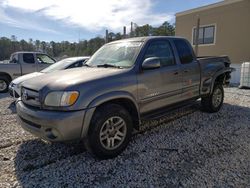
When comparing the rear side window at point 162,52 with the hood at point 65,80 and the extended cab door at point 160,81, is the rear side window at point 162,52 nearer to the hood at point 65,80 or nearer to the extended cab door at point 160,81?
the extended cab door at point 160,81

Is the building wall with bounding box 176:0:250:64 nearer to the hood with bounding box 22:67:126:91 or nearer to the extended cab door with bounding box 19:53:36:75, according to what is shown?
the extended cab door with bounding box 19:53:36:75

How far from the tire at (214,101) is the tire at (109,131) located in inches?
113

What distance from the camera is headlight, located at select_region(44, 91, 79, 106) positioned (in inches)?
113

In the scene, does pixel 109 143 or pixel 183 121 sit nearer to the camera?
pixel 109 143

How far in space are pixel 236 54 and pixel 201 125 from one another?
12.4 meters

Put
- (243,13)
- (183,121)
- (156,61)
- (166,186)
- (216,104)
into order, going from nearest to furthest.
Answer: (166,186), (156,61), (183,121), (216,104), (243,13)

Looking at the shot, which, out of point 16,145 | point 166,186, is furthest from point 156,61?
point 16,145

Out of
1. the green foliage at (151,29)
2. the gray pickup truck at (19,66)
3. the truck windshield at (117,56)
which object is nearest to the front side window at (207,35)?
the gray pickup truck at (19,66)

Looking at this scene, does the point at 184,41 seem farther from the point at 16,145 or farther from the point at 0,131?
the point at 0,131

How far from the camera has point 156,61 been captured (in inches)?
141

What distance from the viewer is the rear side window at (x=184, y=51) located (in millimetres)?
4570

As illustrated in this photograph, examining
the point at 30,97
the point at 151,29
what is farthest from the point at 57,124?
the point at 151,29

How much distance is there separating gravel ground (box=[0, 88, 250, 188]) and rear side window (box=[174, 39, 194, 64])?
1471mm

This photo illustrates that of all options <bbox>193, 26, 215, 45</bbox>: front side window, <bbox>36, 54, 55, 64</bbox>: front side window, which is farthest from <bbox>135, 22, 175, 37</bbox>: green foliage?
<bbox>36, 54, 55, 64</bbox>: front side window
